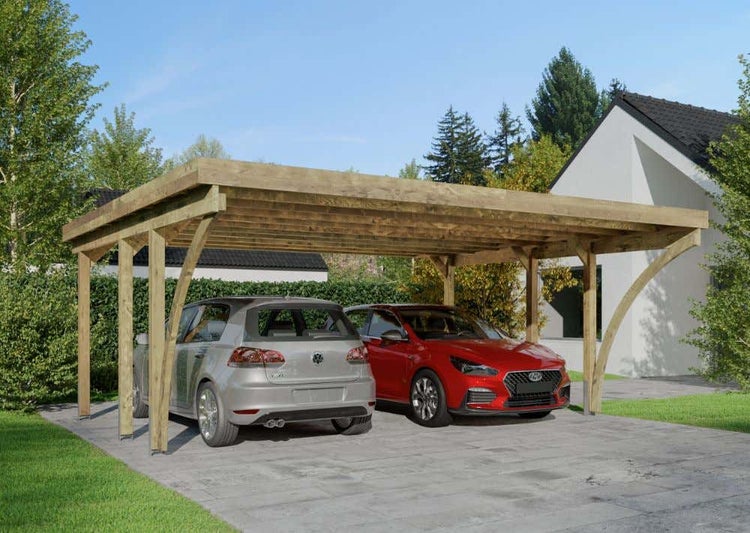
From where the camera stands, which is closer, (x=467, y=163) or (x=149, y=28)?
(x=149, y=28)

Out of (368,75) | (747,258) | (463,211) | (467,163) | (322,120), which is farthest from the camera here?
(467,163)

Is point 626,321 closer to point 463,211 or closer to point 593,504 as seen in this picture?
point 463,211

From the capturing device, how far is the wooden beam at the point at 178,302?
7.48 meters

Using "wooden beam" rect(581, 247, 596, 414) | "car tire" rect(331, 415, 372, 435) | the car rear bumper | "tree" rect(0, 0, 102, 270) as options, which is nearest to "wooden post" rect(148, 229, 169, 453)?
the car rear bumper

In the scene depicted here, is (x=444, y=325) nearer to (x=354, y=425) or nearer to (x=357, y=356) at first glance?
(x=354, y=425)

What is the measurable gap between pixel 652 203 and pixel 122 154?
3682 cm

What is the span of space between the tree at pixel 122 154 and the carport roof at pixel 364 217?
116 feet

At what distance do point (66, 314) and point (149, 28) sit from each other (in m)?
8.78

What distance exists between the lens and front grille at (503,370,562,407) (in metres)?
9.90

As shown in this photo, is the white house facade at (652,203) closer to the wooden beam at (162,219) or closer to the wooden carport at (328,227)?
the wooden carport at (328,227)

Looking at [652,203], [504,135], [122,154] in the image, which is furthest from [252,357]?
[504,135]

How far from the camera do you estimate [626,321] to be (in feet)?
58.2

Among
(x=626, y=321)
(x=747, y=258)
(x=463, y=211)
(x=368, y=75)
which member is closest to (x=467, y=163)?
(x=368, y=75)

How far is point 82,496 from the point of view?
19.9 feet
